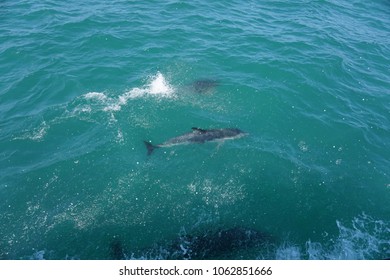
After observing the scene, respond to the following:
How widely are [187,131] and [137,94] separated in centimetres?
688

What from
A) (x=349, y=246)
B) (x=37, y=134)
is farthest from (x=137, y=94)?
(x=349, y=246)

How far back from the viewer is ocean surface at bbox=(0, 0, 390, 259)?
72.6 ft

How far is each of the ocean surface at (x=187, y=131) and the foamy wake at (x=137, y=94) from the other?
182mm

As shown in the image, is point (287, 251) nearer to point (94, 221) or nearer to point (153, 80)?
point (94, 221)

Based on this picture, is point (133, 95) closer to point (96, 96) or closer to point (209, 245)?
point (96, 96)

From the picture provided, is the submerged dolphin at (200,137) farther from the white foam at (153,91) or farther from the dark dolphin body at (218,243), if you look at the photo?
the dark dolphin body at (218,243)

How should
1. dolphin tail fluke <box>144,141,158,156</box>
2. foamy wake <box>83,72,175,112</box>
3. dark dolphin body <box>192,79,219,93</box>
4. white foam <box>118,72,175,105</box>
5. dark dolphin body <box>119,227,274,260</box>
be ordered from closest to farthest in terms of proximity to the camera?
1. dark dolphin body <box>119,227,274,260</box>
2. dolphin tail fluke <box>144,141,158,156</box>
3. foamy wake <box>83,72,175,112</box>
4. white foam <box>118,72,175,105</box>
5. dark dolphin body <box>192,79,219,93</box>

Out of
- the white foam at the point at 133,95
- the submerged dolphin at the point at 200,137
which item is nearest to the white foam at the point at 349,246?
the submerged dolphin at the point at 200,137

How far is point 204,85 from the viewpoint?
32.7 metres

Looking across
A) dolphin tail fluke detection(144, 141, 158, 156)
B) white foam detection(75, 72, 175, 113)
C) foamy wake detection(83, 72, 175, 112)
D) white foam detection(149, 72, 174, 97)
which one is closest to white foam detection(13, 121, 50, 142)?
white foam detection(75, 72, 175, 113)

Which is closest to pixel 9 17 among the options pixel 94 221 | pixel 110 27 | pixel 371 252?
pixel 110 27

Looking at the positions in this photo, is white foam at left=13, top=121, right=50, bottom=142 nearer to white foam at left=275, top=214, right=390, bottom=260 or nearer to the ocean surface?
the ocean surface

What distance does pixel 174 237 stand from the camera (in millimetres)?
21859

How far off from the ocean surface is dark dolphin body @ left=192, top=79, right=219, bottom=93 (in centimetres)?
11
